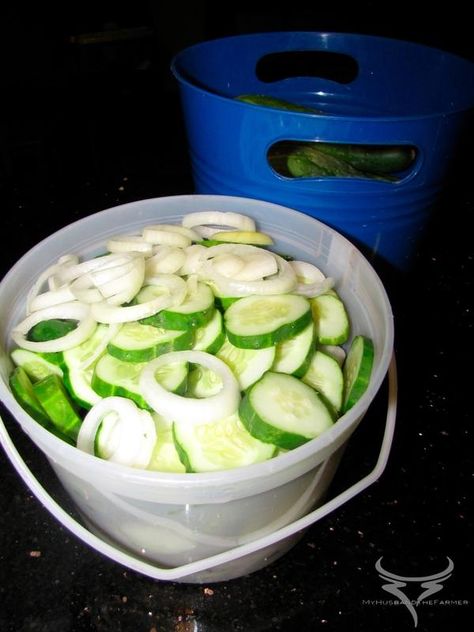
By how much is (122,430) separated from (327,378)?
0.24m

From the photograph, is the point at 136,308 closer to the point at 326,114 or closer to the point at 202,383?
the point at 202,383

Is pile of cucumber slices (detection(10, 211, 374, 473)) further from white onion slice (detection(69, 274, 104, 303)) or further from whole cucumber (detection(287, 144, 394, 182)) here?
whole cucumber (detection(287, 144, 394, 182))

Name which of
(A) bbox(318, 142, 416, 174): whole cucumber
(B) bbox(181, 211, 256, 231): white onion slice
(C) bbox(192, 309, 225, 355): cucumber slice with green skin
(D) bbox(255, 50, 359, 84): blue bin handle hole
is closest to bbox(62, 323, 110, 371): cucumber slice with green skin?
(C) bbox(192, 309, 225, 355): cucumber slice with green skin

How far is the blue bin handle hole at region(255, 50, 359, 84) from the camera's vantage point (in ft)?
5.04

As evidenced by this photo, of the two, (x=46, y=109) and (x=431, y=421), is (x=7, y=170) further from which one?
(x=431, y=421)

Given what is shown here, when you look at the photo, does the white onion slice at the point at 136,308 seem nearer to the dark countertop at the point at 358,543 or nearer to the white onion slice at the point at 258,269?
the white onion slice at the point at 258,269

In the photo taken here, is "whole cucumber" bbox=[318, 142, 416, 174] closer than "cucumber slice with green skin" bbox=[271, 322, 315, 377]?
No

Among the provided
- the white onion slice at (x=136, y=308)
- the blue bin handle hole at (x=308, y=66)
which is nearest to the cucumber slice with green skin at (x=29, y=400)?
the white onion slice at (x=136, y=308)

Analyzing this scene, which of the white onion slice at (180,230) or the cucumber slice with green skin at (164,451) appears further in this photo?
the white onion slice at (180,230)

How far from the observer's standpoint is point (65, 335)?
2.06 ft

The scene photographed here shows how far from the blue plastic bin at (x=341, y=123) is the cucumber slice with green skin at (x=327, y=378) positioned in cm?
26

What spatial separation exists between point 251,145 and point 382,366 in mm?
→ 391

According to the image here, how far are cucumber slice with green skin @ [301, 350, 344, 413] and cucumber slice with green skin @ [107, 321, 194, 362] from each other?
14cm

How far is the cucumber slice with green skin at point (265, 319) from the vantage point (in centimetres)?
58
